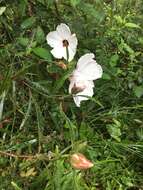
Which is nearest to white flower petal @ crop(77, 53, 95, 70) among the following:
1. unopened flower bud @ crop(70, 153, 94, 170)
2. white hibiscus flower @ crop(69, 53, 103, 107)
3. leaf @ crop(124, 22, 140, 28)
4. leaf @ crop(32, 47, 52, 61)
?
white hibiscus flower @ crop(69, 53, 103, 107)

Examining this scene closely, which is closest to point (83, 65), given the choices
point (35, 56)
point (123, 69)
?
point (35, 56)

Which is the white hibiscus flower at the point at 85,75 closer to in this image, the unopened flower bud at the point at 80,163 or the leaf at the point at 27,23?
the leaf at the point at 27,23

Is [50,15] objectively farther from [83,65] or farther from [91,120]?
[91,120]

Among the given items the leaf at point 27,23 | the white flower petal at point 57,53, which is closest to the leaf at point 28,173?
the white flower petal at point 57,53

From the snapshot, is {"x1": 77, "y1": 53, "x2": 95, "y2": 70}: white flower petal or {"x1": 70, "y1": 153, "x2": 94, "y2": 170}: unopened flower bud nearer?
{"x1": 70, "y1": 153, "x2": 94, "y2": 170}: unopened flower bud

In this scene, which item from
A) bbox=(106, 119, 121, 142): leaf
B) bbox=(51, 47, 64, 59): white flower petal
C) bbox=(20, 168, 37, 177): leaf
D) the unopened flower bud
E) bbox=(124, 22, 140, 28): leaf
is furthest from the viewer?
bbox=(124, 22, 140, 28): leaf

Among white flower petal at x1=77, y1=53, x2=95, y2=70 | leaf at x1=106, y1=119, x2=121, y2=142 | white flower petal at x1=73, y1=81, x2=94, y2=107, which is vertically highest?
white flower petal at x1=77, y1=53, x2=95, y2=70

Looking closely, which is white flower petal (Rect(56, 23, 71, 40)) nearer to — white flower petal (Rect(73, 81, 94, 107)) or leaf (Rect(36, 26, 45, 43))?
leaf (Rect(36, 26, 45, 43))
